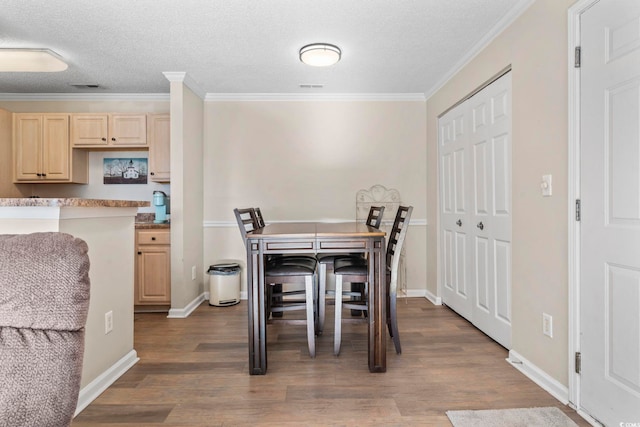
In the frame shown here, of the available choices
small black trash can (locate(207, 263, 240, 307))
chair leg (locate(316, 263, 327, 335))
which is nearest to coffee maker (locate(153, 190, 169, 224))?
small black trash can (locate(207, 263, 240, 307))

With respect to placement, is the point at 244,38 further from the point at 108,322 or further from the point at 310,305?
the point at 108,322

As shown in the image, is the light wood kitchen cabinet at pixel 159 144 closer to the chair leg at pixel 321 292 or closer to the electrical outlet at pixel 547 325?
the chair leg at pixel 321 292

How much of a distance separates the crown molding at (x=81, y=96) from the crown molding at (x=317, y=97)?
0.65 metres

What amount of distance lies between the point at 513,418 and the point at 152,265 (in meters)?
3.32

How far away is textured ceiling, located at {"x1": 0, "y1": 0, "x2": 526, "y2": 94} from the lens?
2.29m

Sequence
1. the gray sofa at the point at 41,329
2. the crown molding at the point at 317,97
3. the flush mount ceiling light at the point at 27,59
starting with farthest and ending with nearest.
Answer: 1. the crown molding at the point at 317,97
2. the flush mount ceiling light at the point at 27,59
3. the gray sofa at the point at 41,329

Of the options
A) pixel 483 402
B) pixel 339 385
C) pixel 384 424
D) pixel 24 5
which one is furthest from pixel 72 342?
pixel 24 5

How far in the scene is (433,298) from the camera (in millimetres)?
3816

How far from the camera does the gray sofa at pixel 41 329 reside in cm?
76

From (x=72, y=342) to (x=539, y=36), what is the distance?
269cm

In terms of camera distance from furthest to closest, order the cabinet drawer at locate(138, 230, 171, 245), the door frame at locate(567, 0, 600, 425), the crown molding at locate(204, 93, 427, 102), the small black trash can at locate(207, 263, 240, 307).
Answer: the crown molding at locate(204, 93, 427, 102) → the small black trash can at locate(207, 263, 240, 307) → the cabinet drawer at locate(138, 230, 171, 245) → the door frame at locate(567, 0, 600, 425)

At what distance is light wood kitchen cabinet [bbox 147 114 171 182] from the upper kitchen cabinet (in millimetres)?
82

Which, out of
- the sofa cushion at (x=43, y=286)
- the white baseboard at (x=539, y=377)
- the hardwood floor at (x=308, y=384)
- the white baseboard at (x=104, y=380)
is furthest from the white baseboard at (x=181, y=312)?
the white baseboard at (x=539, y=377)

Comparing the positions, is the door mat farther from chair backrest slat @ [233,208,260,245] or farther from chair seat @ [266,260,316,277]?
chair backrest slat @ [233,208,260,245]
